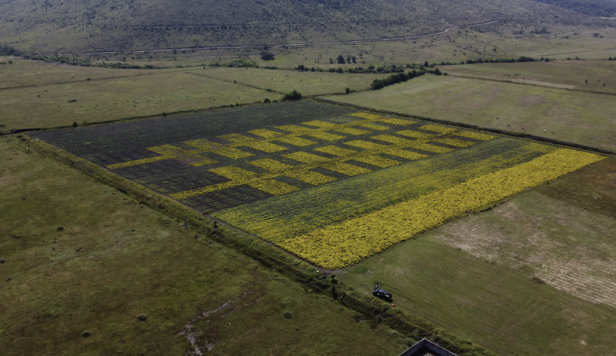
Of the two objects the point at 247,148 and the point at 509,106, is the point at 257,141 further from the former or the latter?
the point at 509,106

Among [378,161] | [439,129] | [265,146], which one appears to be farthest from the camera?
[439,129]

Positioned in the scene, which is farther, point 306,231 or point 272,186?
point 272,186

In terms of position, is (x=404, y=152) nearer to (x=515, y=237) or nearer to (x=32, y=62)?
(x=515, y=237)

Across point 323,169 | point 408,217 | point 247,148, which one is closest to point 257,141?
point 247,148

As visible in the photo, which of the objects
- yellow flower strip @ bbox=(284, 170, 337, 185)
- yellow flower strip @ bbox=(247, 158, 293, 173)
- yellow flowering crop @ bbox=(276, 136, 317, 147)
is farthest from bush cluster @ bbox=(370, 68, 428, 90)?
yellow flower strip @ bbox=(284, 170, 337, 185)

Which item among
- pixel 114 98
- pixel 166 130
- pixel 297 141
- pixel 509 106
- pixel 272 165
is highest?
pixel 509 106

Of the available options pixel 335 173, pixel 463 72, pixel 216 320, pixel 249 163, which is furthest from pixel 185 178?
pixel 463 72
